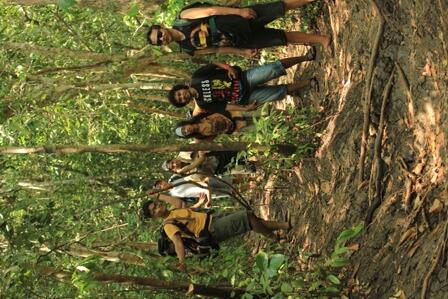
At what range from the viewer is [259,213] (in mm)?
8805

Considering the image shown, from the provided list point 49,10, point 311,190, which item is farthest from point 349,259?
point 49,10

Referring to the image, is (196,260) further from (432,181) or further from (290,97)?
(432,181)

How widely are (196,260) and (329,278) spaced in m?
2.72

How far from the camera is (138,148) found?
626 cm

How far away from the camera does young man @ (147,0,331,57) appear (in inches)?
241

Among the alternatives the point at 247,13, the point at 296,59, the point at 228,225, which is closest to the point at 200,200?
the point at 228,225

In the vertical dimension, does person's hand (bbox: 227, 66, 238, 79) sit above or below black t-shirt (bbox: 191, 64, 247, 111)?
above

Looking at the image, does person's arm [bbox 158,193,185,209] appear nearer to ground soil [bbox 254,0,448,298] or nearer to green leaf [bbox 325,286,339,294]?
ground soil [bbox 254,0,448,298]

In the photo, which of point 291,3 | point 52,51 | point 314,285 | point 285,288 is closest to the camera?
point 285,288

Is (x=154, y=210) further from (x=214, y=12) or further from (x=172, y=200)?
(x=214, y=12)

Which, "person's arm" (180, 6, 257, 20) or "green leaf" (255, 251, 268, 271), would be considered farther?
"person's arm" (180, 6, 257, 20)

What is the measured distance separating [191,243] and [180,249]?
0.52 meters

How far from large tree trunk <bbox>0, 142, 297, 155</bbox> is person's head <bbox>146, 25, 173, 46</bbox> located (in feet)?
3.65

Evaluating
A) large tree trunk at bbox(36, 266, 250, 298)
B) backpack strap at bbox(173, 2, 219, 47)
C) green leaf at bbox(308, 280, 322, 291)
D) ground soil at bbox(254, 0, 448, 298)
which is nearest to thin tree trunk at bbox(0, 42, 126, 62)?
backpack strap at bbox(173, 2, 219, 47)
